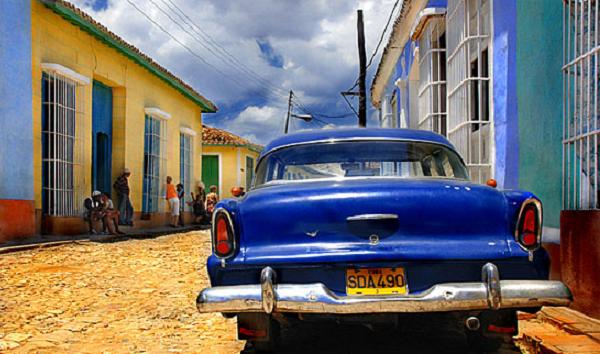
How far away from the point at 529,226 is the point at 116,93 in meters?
13.1

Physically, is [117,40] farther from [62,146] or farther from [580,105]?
[580,105]

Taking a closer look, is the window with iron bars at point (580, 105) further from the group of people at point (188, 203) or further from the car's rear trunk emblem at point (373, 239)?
the group of people at point (188, 203)

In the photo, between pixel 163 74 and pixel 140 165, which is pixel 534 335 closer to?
pixel 140 165

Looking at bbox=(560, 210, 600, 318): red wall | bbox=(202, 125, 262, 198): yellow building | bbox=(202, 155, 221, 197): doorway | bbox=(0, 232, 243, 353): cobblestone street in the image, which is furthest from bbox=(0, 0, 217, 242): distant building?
bbox=(202, 155, 221, 197): doorway

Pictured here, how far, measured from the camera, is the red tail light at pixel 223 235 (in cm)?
321

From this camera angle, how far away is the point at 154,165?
55.0 feet

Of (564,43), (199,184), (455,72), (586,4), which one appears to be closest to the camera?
(586,4)

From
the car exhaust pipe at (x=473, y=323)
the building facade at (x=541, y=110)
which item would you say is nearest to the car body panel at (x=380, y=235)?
the car exhaust pipe at (x=473, y=323)

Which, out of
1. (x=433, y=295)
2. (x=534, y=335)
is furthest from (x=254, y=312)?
(x=534, y=335)

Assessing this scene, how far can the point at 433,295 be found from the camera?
2932mm

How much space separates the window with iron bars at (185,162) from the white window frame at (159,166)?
1839 millimetres

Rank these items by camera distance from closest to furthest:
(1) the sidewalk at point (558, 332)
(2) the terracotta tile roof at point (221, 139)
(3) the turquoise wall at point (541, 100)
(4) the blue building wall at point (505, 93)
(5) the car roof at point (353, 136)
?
(1) the sidewalk at point (558, 332) → (5) the car roof at point (353, 136) → (3) the turquoise wall at point (541, 100) → (4) the blue building wall at point (505, 93) → (2) the terracotta tile roof at point (221, 139)

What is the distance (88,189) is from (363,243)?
10411 millimetres

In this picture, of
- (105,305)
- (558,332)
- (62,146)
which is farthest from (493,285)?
(62,146)
